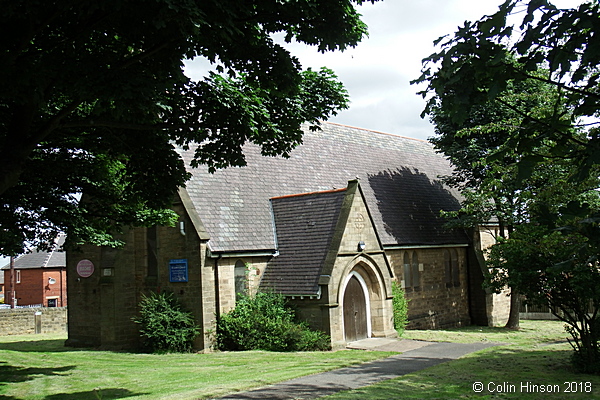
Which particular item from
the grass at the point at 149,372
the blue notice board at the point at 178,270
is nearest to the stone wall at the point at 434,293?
the grass at the point at 149,372

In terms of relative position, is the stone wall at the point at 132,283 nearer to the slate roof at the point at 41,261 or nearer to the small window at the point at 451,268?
the small window at the point at 451,268

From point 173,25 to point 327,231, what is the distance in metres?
12.7

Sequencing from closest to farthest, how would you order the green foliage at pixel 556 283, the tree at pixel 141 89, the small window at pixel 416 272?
the tree at pixel 141 89 → the green foliage at pixel 556 283 → the small window at pixel 416 272

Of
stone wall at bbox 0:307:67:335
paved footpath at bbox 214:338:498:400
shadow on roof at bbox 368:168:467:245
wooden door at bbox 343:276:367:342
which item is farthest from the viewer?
stone wall at bbox 0:307:67:335

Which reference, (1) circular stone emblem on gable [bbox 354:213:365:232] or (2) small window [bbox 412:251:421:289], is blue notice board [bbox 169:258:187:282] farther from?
(2) small window [bbox 412:251:421:289]

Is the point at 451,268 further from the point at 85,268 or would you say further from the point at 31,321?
the point at 31,321

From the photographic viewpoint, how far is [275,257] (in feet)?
69.6

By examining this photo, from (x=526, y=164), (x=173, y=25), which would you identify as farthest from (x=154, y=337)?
(x=526, y=164)

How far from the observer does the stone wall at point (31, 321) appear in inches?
1239

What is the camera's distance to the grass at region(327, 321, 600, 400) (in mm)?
10805

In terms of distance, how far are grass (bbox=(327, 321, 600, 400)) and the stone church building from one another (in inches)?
200

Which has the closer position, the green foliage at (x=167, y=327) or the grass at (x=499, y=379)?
the grass at (x=499, y=379)

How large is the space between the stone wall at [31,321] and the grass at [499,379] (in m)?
25.6

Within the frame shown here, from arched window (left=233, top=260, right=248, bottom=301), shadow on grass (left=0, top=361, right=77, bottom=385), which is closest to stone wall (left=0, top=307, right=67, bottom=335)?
shadow on grass (left=0, top=361, right=77, bottom=385)
